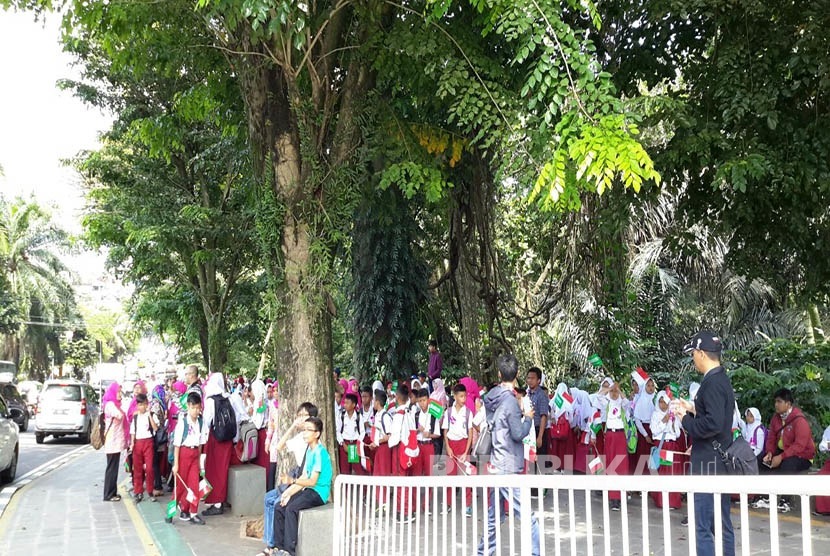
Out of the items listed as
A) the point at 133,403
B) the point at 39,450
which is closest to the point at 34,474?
the point at 133,403

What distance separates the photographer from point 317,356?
→ 8.23m

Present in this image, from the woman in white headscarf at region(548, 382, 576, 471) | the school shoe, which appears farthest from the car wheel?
the school shoe

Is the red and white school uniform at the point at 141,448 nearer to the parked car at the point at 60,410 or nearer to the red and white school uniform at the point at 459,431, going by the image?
the red and white school uniform at the point at 459,431

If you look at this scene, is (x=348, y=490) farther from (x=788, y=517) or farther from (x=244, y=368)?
(x=244, y=368)

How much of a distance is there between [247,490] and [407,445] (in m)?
2.25

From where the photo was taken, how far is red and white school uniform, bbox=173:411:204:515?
9.41 m

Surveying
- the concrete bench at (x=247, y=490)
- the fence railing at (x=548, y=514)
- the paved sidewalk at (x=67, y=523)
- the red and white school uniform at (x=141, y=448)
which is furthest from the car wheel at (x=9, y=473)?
the fence railing at (x=548, y=514)

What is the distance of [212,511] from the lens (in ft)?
32.8

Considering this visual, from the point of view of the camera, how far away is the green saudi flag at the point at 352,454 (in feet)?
34.0

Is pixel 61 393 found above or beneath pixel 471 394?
beneath

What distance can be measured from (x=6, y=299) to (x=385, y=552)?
137 feet

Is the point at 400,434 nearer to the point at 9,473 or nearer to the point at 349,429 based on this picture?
the point at 349,429

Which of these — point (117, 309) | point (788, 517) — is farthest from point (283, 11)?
point (117, 309)

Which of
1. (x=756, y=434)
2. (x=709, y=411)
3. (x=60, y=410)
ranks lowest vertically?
(x=60, y=410)
